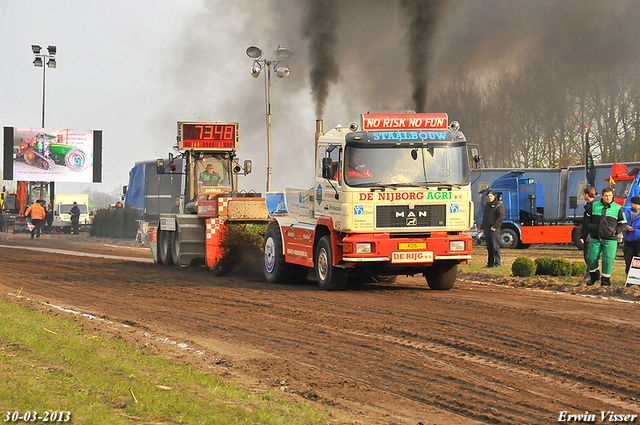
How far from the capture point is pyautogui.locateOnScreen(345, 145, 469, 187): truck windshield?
1261cm

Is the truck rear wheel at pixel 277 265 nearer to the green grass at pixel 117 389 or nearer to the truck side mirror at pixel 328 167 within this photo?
the truck side mirror at pixel 328 167

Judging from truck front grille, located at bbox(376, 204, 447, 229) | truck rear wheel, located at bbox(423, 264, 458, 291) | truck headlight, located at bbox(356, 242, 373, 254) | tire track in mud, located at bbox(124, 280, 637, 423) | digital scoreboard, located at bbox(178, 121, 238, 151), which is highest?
digital scoreboard, located at bbox(178, 121, 238, 151)

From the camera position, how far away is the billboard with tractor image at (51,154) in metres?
46.2

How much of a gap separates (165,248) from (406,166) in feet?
31.0

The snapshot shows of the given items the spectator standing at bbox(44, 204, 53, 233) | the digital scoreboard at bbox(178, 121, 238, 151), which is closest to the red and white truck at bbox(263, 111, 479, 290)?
the digital scoreboard at bbox(178, 121, 238, 151)

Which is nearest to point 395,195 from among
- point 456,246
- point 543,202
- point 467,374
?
point 456,246

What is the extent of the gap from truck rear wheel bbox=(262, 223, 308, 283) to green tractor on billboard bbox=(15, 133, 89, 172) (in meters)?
35.5

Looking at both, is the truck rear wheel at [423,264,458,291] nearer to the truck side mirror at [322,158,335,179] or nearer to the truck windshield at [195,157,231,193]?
the truck side mirror at [322,158,335,179]

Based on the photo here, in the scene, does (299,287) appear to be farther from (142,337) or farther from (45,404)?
(45,404)

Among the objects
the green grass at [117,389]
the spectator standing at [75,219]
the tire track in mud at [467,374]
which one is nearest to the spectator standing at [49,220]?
the spectator standing at [75,219]

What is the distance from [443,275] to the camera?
44.8ft

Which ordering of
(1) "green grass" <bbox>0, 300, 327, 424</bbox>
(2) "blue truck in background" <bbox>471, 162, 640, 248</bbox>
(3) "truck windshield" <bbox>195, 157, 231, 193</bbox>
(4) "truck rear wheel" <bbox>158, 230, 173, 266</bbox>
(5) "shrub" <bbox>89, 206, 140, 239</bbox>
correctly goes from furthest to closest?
(5) "shrub" <bbox>89, 206, 140, 239</bbox> < (2) "blue truck in background" <bbox>471, 162, 640, 248</bbox> < (4) "truck rear wheel" <bbox>158, 230, 173, 266</bbox> < (3) "truck windshield" <bbox>195, 157, 231, 193</bbox> < (1) "green grass" <bbox>0, 300, 327, 424</bbox>

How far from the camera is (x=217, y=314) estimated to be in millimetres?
10492

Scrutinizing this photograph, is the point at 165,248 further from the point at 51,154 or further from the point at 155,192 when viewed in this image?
the point at 51,154
